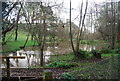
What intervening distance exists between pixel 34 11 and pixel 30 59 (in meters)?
0.78

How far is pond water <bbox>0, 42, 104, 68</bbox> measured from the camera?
1.84 metres

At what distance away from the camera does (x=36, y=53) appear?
216 cm

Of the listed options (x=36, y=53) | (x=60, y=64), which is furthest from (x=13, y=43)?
(x=60, y=64)

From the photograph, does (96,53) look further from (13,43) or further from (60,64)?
(13,43)

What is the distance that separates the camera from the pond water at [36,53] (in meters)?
1.84

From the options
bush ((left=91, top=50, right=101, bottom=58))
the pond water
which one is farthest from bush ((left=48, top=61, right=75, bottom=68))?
bush ((left=91, top=50, right=101, bottom=58))

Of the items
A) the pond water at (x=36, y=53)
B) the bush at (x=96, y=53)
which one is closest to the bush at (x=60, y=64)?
the pond water at (x=36, y=53)

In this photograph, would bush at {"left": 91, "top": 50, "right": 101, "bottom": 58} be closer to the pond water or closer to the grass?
the pond water

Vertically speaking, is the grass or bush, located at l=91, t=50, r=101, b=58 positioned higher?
the grass

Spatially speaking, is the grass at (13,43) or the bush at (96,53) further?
the bush at (96,53)

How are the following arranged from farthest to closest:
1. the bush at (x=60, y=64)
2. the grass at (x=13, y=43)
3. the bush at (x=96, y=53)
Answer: the bush at (x=96, y=53) → the bush at (x=60, y=64) → the grass at (x=13, y=43)

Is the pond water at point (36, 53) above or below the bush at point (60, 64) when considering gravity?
above

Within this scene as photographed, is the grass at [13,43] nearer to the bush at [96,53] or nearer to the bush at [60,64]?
Answer: the bush at [60,64]

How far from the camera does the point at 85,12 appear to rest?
241cm
